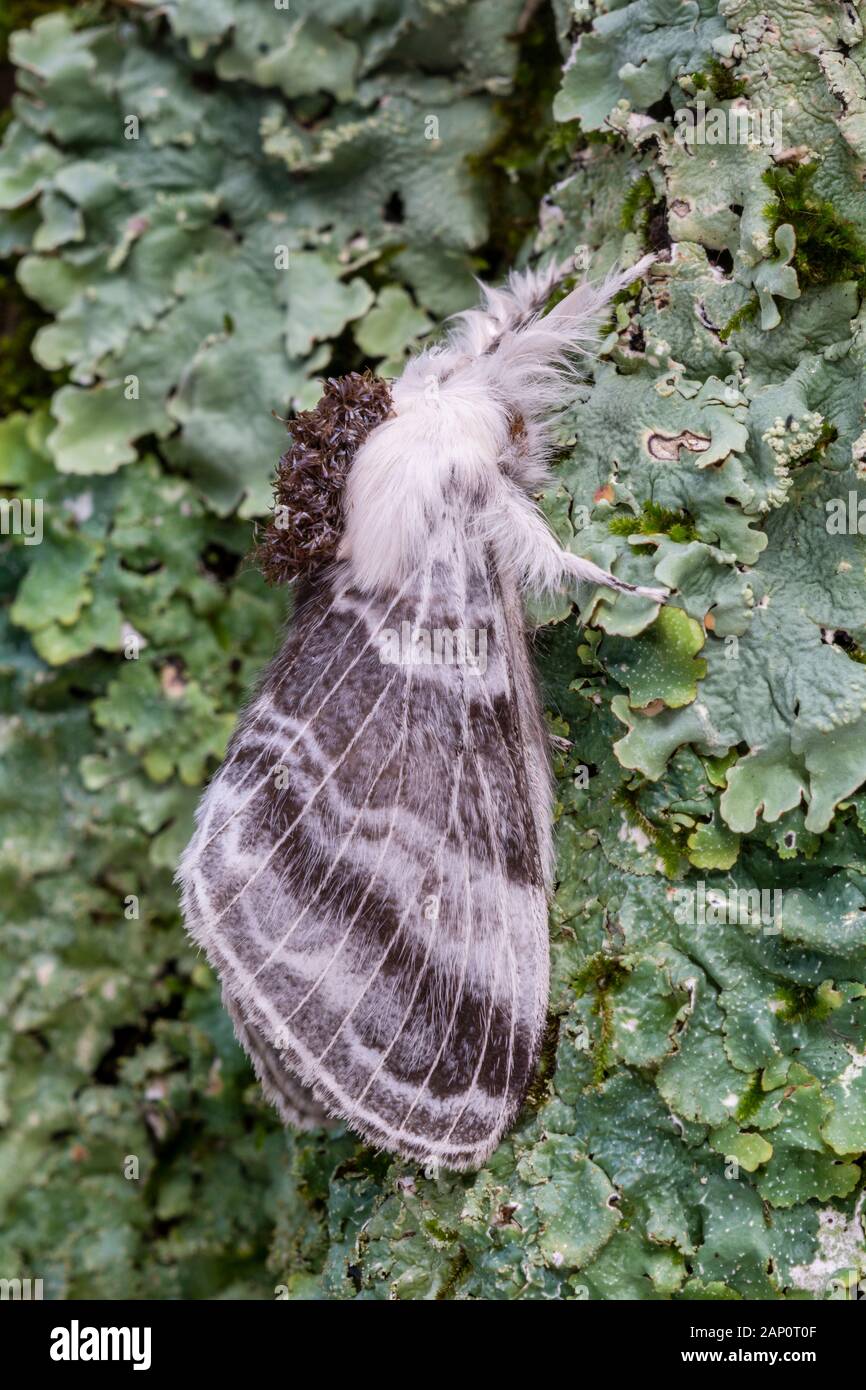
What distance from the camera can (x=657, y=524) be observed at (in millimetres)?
2062

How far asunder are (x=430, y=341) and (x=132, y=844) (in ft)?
5.26

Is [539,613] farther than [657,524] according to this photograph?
Yes

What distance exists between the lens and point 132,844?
10.1ft

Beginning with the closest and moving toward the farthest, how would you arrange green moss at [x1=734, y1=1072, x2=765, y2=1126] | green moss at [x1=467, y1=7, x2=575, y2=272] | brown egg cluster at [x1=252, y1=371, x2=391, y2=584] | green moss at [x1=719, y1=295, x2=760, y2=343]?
green moss at [x1=734, y1=1072, x2=765, y2=1126]
green moss at [x1=719, y1=295, x2=760, y2=343]
brown egg cluster at [x1=252, y1=371, x2=391, y2=584]
green moss at [x1=467, y1=7, x2=575, y2=272]

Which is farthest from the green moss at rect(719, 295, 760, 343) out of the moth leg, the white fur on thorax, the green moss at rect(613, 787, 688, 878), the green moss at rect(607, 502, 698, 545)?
the green moss at rect(613, 787, 688, 878)

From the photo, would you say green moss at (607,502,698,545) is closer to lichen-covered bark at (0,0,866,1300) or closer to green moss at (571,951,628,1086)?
lichen-covered bark at (0,0,866,1300)

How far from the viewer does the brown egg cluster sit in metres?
2.19

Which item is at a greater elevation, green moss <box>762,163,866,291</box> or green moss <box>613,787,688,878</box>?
green moss <box>762,163,866,291</box>

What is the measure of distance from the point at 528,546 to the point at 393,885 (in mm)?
707

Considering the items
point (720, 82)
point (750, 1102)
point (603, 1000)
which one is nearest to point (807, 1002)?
point (750, 1102)

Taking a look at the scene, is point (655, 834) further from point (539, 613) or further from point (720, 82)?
point (720, 82)

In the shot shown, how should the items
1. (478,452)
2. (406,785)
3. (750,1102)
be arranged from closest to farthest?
(750,1102), (406,785), (478,452)

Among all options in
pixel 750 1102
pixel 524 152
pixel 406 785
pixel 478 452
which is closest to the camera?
pixel 750 1102
